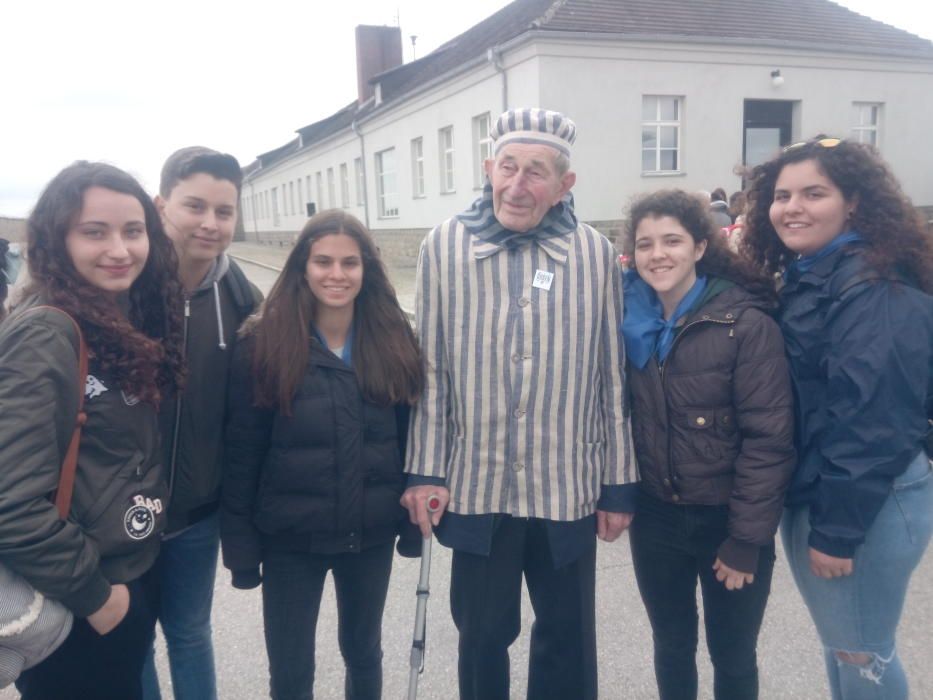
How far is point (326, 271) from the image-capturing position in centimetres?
249

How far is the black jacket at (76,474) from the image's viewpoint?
171cm

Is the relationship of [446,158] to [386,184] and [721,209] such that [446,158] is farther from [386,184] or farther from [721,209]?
[721,209]

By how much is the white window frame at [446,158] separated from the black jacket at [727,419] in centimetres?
2021

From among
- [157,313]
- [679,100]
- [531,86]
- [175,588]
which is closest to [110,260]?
[157,313]

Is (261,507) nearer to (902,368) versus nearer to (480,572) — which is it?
(480,572)

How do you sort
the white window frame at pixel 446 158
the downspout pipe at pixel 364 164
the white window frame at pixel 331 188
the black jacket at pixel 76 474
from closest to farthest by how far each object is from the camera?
1. the black jacket at pixel 76 474
2. the white window frame at pixel 446 158
3. the downspout pipe at pixel 364 164
4. the white window frame at pixel 331 188

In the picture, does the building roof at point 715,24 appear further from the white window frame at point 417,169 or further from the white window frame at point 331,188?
the white window frame at point 331,188

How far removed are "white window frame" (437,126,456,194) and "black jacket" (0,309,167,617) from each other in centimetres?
2064

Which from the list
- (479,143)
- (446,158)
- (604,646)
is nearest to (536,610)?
(604,646)

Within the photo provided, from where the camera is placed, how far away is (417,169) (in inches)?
965

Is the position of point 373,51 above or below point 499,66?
above

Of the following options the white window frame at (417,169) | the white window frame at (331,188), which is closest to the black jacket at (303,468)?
the white window frame at (417,169)

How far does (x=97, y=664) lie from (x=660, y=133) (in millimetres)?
18365

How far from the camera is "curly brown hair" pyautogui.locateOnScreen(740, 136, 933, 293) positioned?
2180 mm
